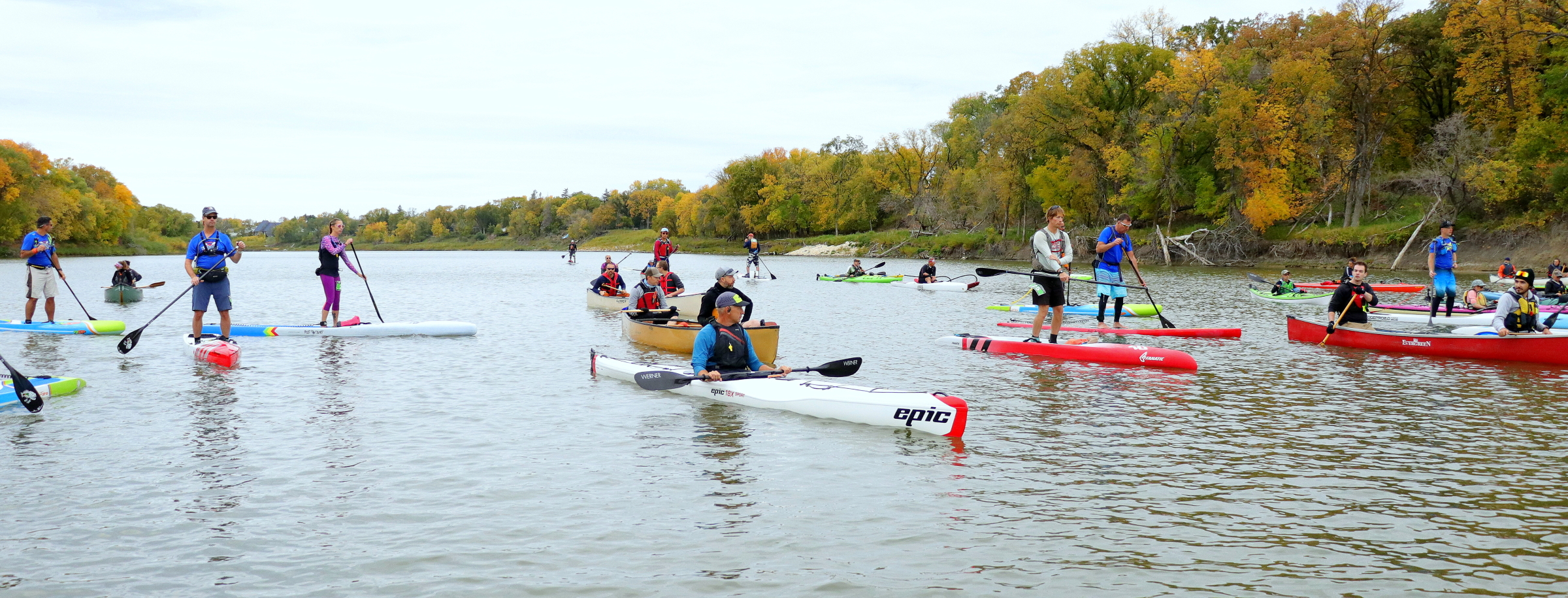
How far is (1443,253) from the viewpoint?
1856 centimetres

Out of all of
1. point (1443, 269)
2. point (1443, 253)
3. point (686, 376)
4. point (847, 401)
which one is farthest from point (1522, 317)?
point (686, 376)

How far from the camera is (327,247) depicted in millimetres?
16703

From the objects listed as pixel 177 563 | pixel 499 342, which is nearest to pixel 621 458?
pixel 177 563

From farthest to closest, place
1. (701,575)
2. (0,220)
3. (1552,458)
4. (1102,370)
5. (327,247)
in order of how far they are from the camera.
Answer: (0,220) < (327,247) < (1102,370) < (1552,458) < (701,575)

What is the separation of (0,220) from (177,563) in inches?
3651

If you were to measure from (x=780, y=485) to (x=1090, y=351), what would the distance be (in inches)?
331

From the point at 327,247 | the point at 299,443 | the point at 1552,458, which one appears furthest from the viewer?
the point at 327,247

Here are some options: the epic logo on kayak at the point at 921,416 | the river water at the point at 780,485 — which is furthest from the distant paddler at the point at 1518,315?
the epic logo on kayak at the point at 921,416

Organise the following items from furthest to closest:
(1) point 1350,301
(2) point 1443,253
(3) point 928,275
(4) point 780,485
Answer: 1. (3) point 928,275
2. (2) point 1443,253
3. (1) point 1350,301
4. (4) point 780,485

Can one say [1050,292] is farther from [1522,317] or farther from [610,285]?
[610,285]

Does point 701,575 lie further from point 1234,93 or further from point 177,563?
point 1234,93

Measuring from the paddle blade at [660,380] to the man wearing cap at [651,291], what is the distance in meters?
7.93

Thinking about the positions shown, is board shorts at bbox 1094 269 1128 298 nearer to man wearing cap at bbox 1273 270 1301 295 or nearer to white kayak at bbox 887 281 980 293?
man wearing cap at bbox 1273 270 1301 295

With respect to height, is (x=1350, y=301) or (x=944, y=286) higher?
(x=1350, y=301)
